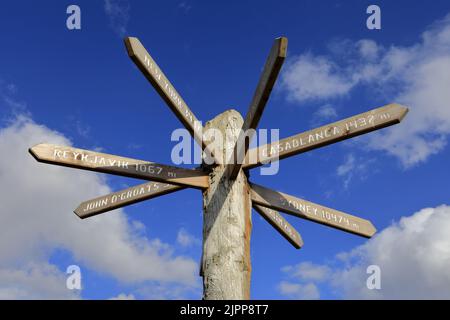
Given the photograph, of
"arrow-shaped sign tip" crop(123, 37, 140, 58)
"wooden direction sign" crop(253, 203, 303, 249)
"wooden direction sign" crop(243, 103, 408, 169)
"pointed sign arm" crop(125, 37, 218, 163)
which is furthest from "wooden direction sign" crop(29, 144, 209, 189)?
"arrow-shaped sign tip" crop(123, 37, 140, 58)

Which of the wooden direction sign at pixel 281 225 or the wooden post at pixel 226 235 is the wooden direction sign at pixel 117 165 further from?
the wooden direction sign at pixel 281 225

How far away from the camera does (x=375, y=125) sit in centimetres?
422

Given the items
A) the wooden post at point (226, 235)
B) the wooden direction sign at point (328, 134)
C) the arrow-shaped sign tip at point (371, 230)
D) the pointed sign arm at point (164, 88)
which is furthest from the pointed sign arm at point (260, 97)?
the arrow-shaped sign tip at point (371, 230)

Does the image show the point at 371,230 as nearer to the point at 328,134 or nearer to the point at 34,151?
the point at 328,134

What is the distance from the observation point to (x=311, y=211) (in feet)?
16.0

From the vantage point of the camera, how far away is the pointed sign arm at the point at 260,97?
326 cm

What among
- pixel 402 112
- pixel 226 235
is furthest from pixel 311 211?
pixel 402 112

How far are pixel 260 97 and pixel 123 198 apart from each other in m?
1.91

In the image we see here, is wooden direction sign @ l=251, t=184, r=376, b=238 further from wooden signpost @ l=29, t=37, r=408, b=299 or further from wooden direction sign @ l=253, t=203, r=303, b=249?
wooden direction sign @ l=253, t=203, r=303, b=249

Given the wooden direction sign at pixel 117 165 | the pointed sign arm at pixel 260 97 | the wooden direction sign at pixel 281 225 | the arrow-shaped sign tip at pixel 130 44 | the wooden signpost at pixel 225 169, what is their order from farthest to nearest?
the wooden direction sign at pixel 281 225 < the wooden direction sign at pixel 117 165 < the wooden signpost at pixel 225 169 < the arrow-shaped sign tip at pixel 130 44 < the pointed sign arm at pixel 260 97

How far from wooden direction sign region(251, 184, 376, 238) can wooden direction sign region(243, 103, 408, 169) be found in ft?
1.07
